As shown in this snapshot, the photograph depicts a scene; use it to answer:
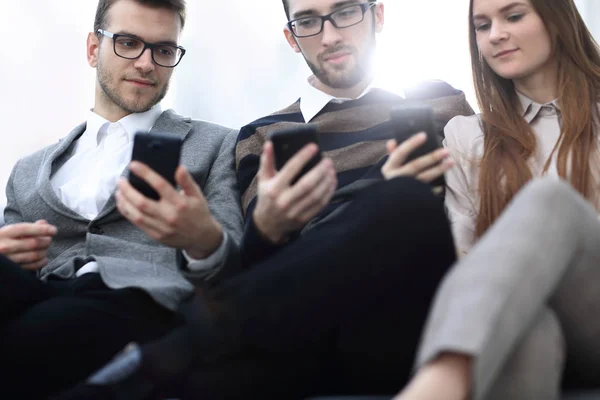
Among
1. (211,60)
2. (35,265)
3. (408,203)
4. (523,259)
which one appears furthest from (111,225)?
(211,60)

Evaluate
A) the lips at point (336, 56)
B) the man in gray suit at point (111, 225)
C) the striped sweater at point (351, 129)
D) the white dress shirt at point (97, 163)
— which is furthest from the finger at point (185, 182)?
the lips at point (336, 56)

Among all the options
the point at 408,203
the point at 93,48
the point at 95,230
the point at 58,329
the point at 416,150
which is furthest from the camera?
the point at 93,48

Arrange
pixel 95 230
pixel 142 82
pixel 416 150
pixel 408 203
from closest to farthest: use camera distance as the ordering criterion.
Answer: pixel 408 203 < pixel 416 150 < pixel 95 230 < pixel 142 82

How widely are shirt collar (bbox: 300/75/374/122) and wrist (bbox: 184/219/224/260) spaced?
1.96ft

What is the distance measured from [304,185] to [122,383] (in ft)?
1.67

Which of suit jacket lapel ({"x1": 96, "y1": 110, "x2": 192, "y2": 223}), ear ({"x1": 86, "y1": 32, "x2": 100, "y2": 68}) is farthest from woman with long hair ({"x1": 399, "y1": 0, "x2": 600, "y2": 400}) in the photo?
ear ({"x1": 86, "y1": 32, "x2": 100, "y2": 68})

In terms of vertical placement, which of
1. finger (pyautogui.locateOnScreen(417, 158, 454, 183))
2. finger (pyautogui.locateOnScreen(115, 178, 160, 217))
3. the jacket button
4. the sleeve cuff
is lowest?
the jacket button

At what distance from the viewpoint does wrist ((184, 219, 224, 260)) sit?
54.9 inches

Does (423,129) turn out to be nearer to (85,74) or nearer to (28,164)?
(28,164)

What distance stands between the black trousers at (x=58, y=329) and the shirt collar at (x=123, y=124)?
0.61 metres

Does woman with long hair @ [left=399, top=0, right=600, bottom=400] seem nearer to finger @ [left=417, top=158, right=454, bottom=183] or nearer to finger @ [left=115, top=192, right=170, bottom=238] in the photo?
finger @ [left=417, top=158, right=454, bottom=183]

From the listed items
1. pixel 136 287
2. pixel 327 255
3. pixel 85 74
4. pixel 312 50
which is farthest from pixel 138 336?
pixel 85 74

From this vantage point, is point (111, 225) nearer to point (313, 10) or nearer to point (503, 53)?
point (313, 10)

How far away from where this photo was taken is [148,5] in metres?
1.93
